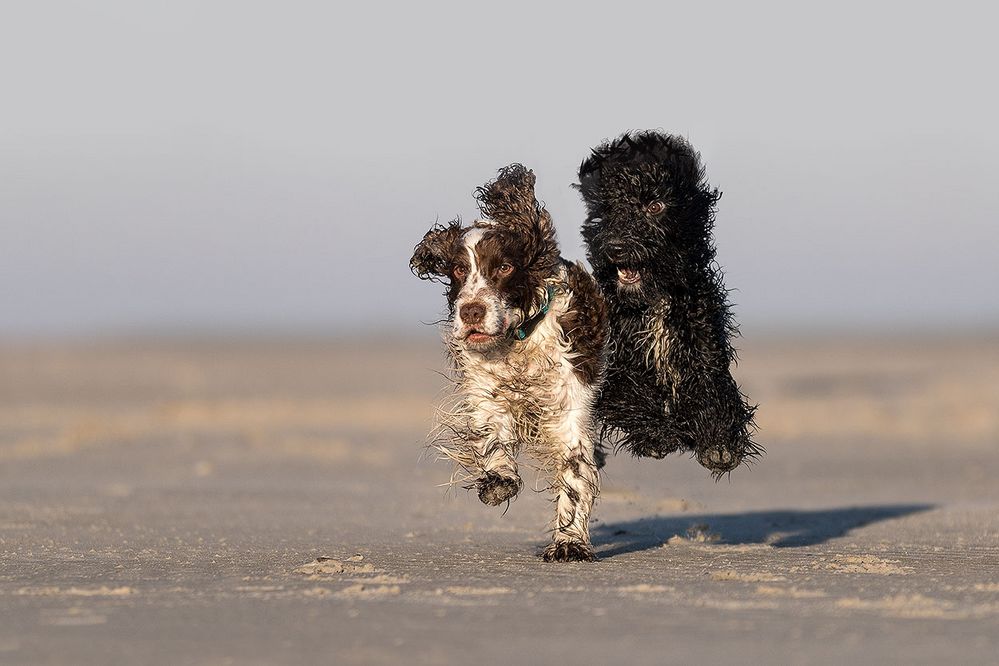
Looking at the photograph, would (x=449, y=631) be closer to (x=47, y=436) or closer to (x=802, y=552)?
(x=802, y=552)

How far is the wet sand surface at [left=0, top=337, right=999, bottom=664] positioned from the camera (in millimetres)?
6414

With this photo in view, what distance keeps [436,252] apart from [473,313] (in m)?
0.71

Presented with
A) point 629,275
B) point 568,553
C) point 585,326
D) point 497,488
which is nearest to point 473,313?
point 585,326

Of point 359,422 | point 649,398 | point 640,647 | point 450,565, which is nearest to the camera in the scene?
point 640,647

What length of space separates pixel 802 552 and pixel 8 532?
210 inches

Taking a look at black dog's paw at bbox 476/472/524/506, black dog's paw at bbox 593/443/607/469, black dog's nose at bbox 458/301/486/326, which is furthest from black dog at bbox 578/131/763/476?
black dog's nose at bbox 458/301/486/326

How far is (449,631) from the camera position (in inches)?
259

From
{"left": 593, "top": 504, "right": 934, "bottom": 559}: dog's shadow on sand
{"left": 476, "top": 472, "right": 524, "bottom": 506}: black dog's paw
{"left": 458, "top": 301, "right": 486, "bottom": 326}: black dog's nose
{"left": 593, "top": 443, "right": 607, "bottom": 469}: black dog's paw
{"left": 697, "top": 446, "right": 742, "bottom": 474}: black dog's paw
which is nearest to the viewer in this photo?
{"left": 458, "top": 301, "right": 486, "bottom": 326}: black dog's nose

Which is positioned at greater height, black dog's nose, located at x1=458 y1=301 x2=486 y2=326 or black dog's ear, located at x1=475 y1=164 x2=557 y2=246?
black dog's ear, located at x1=475 y1=164 x2=557 y2=246

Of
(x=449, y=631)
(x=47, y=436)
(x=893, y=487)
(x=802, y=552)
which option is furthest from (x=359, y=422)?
(x=449, y=631)

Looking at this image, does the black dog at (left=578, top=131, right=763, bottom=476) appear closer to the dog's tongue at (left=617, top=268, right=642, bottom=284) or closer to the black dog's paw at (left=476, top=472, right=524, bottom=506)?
the dog's tongue at (left=617, top=268, right=642, bottom=284)

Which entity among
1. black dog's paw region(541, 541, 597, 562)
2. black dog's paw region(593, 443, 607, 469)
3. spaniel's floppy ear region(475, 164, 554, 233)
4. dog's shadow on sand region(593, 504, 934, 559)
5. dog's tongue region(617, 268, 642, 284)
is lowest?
black dog's paw region(541, 541, 597, 562)

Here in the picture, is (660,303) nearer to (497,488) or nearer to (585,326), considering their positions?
(585,326)

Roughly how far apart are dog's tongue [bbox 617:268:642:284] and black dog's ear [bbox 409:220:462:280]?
3.33ft
